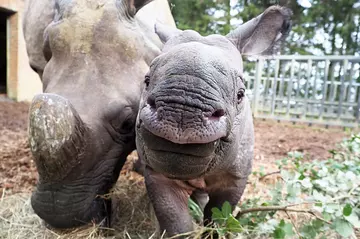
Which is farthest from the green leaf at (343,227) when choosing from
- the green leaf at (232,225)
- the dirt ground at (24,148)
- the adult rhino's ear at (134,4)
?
the dirt ground at (24,148)

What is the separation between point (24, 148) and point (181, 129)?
12.6 ft

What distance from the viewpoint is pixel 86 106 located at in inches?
85.3

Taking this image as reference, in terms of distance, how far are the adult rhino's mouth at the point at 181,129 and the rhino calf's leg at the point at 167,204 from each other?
2.04ft

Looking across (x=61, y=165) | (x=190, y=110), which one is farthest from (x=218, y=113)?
(x=61, y=165)

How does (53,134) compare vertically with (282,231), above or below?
above

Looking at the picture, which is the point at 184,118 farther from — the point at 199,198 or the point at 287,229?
the point at 199,198

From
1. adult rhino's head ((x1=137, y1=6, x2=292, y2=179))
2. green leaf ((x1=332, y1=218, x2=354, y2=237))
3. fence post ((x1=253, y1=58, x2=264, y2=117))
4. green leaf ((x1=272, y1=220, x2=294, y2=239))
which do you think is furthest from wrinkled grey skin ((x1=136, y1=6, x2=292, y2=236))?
fence post ((x1=253, y1=58, x2=264, y2=117))

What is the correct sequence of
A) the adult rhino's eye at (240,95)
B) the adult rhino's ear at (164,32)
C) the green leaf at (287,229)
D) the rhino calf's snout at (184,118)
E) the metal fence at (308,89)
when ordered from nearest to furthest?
the rhino calf's snout at (184,118) → the adult rhino's eye at (240,95) → the green leaf at (287,229) → the adult rhino's ear at (164,32) → the metal fence at (308,89)

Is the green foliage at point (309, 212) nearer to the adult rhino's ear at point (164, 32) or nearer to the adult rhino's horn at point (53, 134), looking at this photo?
the adult rhino's horn at point (53, 134)

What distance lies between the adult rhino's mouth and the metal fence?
8.70 metres

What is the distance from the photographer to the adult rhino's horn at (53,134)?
70.6 inches

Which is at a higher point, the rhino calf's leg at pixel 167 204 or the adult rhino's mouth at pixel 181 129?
the adult rhino's mouth at pixel 181 129

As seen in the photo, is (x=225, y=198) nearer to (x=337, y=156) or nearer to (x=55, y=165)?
(x=55, y=165)

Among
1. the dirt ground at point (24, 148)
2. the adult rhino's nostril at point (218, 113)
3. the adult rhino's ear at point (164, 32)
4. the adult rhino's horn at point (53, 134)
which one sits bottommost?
the dirt ground at point (24, 148)
